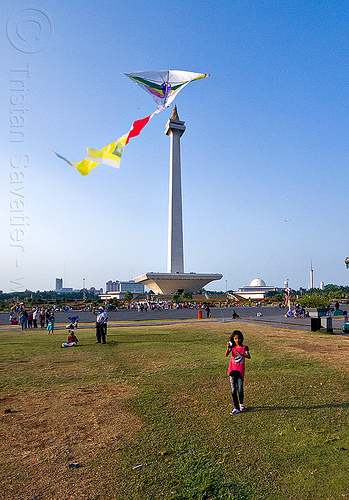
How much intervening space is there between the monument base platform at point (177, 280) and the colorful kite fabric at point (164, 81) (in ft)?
220

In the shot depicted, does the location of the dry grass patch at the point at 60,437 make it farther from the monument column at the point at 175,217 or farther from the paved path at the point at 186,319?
the monument column at the point at 175,217

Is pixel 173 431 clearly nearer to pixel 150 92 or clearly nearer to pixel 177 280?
pixel 150 92

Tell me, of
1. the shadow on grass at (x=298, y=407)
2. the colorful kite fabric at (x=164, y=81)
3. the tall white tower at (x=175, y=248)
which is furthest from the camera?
the tall white tower at (x=175, y=248)

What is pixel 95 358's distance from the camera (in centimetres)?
1130

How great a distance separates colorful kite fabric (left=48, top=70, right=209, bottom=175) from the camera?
11.9 metres

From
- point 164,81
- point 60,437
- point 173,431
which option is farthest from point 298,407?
point 164,81

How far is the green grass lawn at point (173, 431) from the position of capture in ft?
12.3

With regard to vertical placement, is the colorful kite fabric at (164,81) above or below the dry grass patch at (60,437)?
above

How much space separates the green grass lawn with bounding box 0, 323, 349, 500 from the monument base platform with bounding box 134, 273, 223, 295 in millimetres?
70487

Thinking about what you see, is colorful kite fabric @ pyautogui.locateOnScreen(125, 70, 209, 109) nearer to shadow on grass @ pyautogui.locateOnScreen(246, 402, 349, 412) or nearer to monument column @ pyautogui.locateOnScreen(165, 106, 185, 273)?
shadow on grass @ pyautogui.locateOnScreen(246, 402, 349, 412)

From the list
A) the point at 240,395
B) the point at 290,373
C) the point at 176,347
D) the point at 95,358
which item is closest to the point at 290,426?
the point at 240,395

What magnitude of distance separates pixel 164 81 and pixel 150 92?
79 centimetres

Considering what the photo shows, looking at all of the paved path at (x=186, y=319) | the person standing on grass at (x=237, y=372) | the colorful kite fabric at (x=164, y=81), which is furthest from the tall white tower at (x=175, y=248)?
the person standing on grass at (x=237, y=372)

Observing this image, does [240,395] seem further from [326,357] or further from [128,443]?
[326,357]
